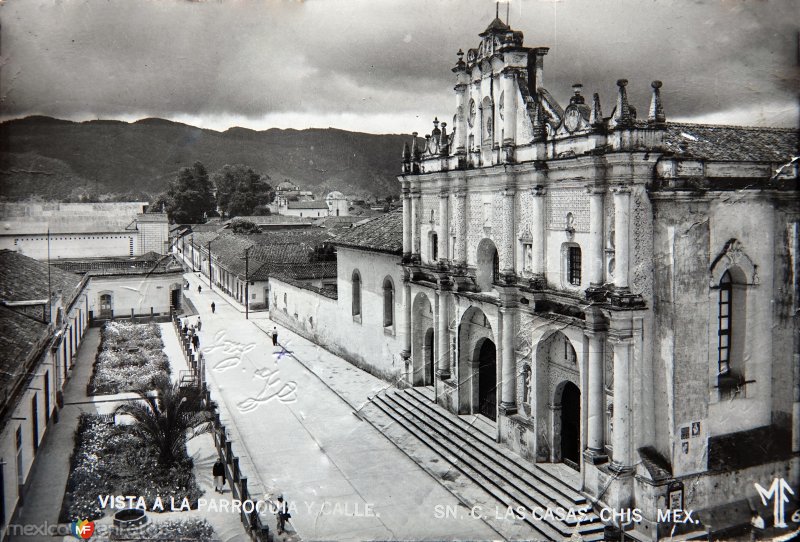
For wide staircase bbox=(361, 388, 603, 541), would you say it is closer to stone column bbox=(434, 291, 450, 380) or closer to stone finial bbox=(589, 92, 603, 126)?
stone column bbox=(434, 291, 450, 380)

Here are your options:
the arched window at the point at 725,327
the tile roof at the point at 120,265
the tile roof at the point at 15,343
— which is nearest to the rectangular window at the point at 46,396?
the tile roof at the point at 15,343

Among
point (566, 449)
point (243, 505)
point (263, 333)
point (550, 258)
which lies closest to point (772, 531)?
point (566, 449)

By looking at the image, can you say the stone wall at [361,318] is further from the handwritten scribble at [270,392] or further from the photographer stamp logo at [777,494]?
the photographer stamp logo at [777,494]

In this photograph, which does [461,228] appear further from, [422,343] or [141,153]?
[141,153]

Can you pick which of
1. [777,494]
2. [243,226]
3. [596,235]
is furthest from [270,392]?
[243,226]

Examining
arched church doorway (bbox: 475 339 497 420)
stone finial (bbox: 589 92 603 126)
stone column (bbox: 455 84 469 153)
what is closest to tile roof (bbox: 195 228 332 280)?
stone column (bbox: 455 84 469 153)
